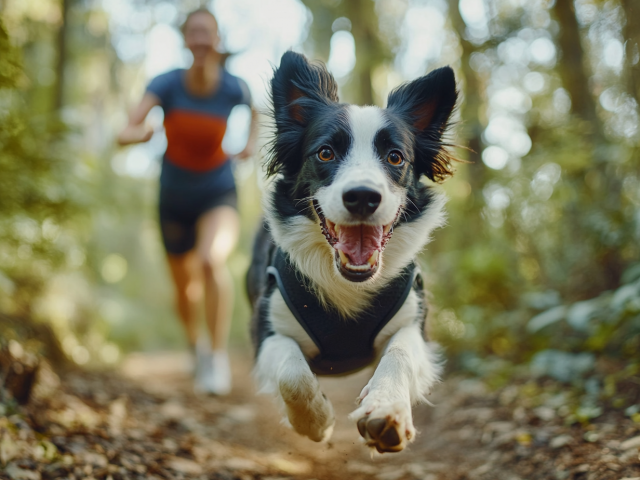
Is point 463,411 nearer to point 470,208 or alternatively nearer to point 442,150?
point 442,150

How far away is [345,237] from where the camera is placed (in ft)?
7.80

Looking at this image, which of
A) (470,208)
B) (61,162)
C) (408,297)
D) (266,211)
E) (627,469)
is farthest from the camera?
(470,208)

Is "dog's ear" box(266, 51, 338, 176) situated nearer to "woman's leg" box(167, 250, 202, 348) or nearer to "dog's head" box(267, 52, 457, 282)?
"dog's head" box(267, 52, 457, 282)

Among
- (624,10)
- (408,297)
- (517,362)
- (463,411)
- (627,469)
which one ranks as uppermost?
(624,10)

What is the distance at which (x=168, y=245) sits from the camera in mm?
4699

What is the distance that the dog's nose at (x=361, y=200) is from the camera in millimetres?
2164

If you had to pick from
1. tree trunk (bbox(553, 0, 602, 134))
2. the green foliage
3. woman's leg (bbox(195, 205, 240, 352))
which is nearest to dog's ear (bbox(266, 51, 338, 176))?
woman's leg (bbox(195, 205, 240, 352))

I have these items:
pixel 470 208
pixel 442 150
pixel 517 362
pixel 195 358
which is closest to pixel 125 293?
pixel 195 358

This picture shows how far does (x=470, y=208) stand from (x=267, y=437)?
3798 millimetres

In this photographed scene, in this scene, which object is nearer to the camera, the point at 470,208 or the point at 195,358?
the point at 195,358

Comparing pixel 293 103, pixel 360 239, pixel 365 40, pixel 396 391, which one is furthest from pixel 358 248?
pixel 365 40

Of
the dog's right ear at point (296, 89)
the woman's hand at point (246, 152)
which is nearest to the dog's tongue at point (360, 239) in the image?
the dog's right ear at point (296, 89)

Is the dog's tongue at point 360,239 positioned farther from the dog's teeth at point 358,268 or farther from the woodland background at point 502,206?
the woodland background at point 502,206

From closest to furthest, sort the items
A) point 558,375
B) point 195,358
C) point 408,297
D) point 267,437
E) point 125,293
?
point 408,297
point 558,375
point 267,437
point 195,358
point 125,293
